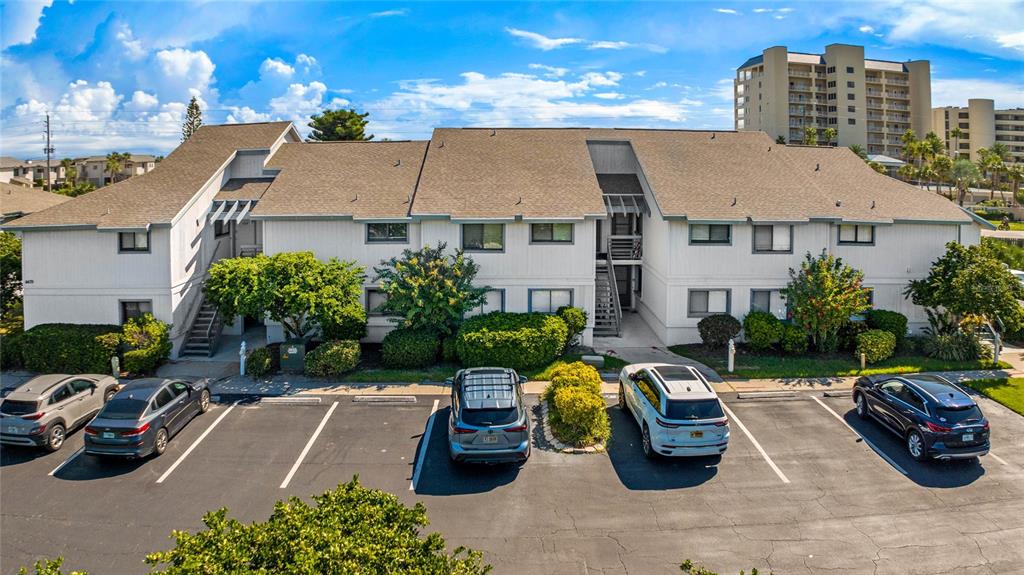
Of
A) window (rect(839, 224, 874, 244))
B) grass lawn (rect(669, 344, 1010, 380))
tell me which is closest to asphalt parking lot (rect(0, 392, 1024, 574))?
grass lawn (rect(669, 344, 1010, 380))

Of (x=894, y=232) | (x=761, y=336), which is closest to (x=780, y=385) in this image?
(x=761, y=336)

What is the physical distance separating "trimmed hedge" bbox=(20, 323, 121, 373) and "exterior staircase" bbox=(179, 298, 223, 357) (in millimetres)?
2685

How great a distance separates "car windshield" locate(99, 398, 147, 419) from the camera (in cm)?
1542

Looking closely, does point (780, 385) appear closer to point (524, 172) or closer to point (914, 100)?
point (524, 172)

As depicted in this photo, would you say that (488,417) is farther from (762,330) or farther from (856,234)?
(856,234)

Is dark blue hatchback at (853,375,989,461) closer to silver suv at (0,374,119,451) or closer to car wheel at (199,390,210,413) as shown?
car wheel at (199,390,210,413)

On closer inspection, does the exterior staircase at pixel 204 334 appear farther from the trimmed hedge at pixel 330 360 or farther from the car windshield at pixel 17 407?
the car windshield at pixel 17 407

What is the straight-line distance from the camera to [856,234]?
85.9ft

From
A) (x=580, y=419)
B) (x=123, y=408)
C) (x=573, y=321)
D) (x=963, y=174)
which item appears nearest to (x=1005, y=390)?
(x=573, y=321)

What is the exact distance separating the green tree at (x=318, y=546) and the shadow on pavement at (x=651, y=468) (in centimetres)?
833

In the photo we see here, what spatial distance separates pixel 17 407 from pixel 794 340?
24.5m

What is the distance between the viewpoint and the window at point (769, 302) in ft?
83.9

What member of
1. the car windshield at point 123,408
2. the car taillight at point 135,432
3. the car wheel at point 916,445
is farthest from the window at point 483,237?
the car wheel at point 916,445

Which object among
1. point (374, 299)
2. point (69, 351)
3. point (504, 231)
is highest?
point (504, 231)
